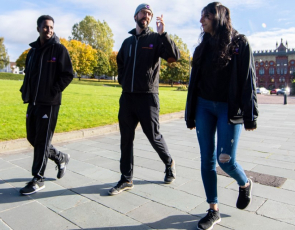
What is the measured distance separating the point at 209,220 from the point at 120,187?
4.22 ft

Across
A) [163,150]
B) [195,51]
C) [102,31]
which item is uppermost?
[102,31]

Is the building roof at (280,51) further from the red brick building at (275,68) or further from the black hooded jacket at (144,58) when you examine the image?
the black hooded jacket at (144,58)

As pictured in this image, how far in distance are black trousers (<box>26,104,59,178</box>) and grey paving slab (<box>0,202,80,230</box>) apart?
0.61 meters

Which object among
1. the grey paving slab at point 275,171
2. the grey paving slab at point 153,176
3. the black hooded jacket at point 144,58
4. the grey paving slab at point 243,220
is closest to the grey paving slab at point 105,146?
the grey paving slab at point 153,176

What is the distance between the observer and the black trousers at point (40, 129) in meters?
3.55

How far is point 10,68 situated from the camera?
132 meters

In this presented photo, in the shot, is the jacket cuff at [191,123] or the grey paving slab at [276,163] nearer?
the jacket cuff at [191,123]

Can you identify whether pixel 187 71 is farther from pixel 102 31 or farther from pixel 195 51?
pixel 195 51

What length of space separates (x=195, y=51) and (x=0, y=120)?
6.76m

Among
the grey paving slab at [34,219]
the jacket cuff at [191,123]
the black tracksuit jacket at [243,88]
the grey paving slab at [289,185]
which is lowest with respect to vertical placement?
the grey paving slab at [34,219]

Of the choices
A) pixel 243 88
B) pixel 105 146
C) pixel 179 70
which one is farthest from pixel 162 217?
pixel 179 70

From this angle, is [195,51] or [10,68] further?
[10,68]

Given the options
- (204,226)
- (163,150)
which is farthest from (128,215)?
(163,150)

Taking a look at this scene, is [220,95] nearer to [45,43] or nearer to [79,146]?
[45,43]
